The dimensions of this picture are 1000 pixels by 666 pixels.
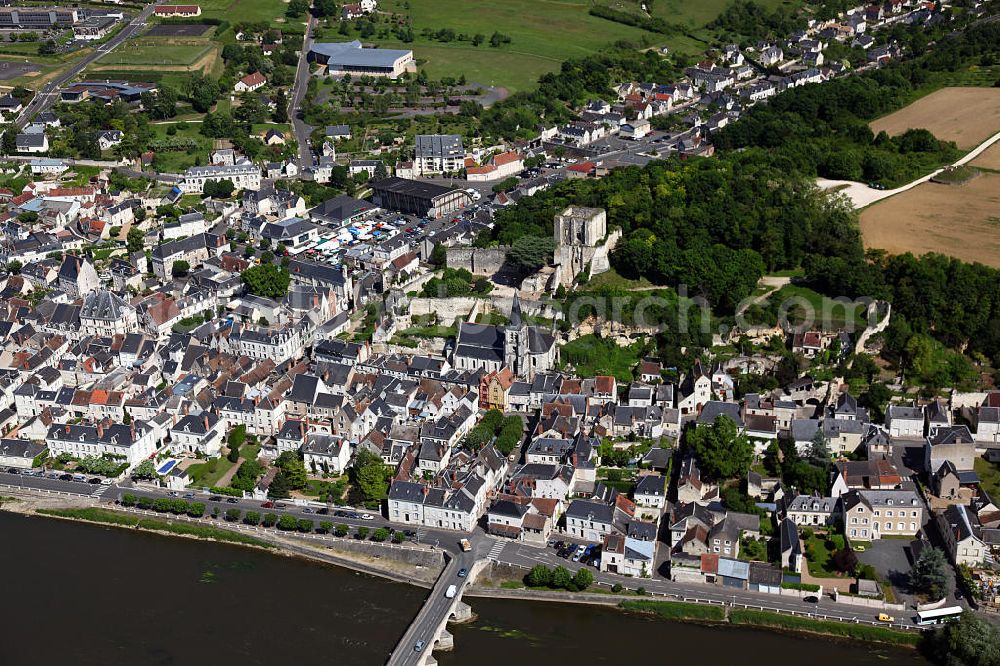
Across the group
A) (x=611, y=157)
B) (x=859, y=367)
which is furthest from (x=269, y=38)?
(x=859, y=367)

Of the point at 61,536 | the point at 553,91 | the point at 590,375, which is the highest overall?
the point at 553,91

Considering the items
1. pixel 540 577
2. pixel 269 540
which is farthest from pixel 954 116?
pixel 269 540

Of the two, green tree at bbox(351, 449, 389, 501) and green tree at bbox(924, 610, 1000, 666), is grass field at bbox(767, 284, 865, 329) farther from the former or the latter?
green tree at bbox(351, 449, 389, 501)

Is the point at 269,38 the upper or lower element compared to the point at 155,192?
→ upper

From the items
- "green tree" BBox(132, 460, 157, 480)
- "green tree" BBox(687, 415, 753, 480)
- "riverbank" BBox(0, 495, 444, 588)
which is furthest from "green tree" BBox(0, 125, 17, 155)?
"green tree" BBox(687, 415, 753, 480)

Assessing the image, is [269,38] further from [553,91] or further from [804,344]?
[804,344]

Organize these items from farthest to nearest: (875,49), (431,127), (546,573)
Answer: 1. (875,49)
2. (431,127)
3. (546,573)
